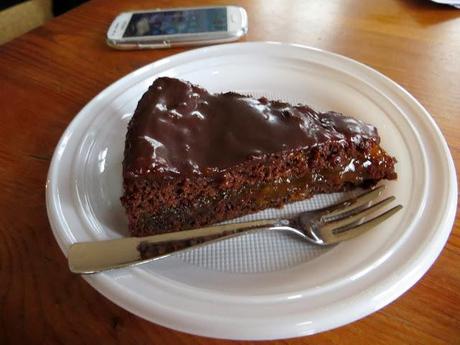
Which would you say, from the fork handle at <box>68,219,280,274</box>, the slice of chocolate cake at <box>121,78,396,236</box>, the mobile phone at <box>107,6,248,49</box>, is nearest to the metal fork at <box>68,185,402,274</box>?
the fork handle at <box>68,219,280,274</box>

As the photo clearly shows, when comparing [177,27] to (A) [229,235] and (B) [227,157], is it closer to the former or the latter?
(B) [227,157]

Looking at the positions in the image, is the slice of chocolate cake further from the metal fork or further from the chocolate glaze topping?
the metal fork

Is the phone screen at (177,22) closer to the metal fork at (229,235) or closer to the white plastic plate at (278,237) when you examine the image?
the white plastic plate at (278,237)

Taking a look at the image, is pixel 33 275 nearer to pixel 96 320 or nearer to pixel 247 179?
pixel 96 320

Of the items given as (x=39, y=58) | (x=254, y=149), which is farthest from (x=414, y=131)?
(x=39, y=58)

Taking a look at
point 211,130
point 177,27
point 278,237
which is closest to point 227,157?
point 211,130

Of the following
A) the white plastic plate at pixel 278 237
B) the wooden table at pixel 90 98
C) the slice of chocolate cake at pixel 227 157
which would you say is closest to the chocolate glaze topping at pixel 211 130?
the slice of chocolate cake at pixel 227 157
